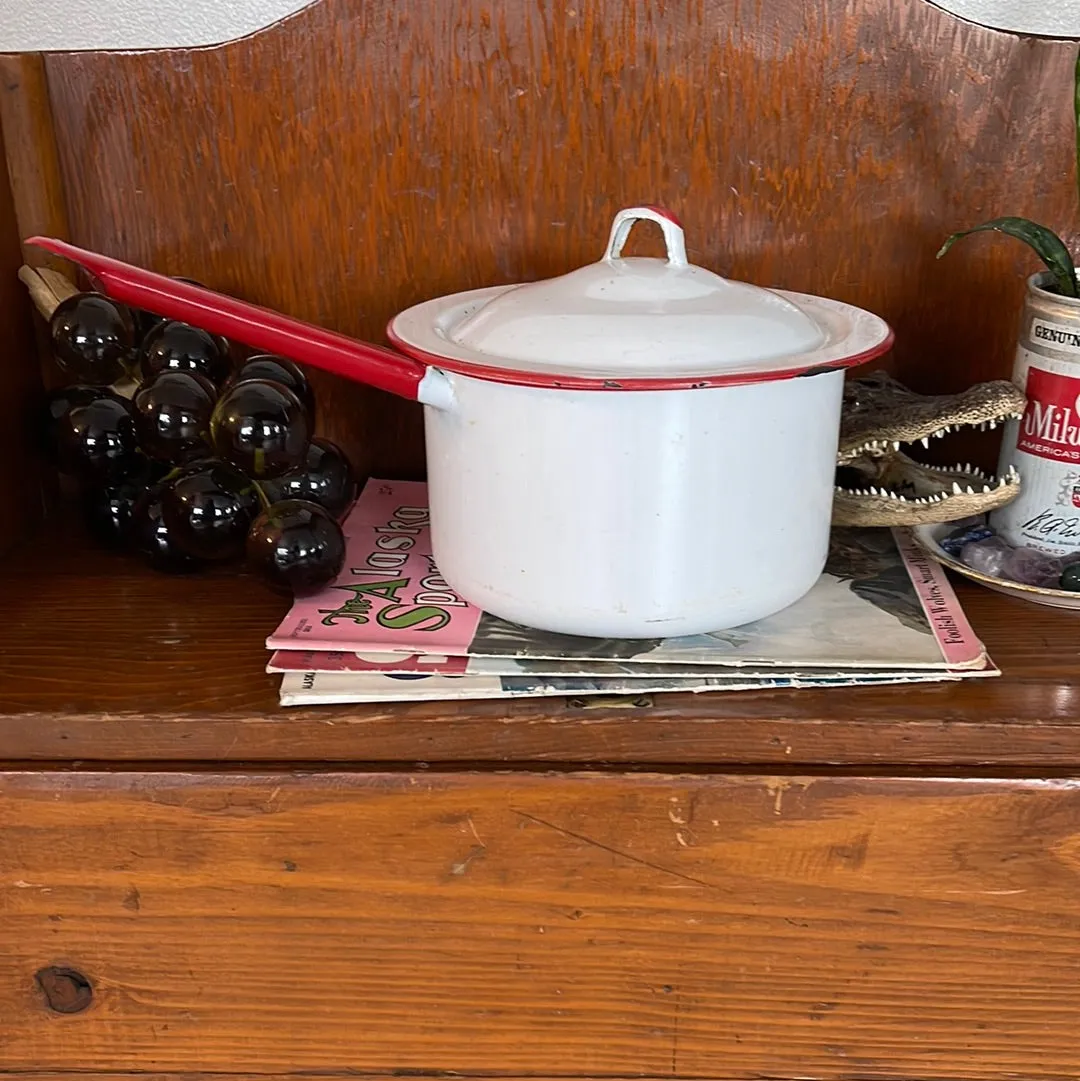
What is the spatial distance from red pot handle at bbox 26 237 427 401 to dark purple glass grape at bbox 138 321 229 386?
105 millimetres

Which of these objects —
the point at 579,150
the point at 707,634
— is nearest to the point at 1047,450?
the point at 707,634

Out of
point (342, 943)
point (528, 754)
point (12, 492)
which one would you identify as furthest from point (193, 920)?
point (12, 492)

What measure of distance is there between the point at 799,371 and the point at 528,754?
0.71ft

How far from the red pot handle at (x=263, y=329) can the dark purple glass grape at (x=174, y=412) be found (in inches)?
3.1

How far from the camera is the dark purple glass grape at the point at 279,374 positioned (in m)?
0.63

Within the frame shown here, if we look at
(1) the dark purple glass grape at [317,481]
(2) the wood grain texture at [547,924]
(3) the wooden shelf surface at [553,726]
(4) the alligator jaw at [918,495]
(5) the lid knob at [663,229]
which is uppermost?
(5) the lid knob at [663,229]

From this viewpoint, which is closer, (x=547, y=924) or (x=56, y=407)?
(x=547, y=924)

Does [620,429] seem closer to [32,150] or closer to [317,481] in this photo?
[317,481]

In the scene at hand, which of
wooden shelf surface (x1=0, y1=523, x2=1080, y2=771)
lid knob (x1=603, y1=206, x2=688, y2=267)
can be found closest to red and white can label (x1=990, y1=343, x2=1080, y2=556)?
wooden shelf surface (x1=0, y1=523, x2=1080, y2=771)

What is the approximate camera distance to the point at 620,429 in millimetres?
497

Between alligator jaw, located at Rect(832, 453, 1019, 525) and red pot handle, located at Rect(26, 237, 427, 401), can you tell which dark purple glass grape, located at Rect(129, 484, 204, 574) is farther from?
alligator jaw, located at Rect(832, 453, 1019, 525)

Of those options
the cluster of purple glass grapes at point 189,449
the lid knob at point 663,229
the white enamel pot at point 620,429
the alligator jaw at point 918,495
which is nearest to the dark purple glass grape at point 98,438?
the cluster of purple glass grapes at point 189,449

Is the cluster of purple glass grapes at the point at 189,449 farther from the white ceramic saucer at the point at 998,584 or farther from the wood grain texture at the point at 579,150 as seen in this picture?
the white ceramic saucer at the point at 998,584

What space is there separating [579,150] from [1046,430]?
33 centimetres
